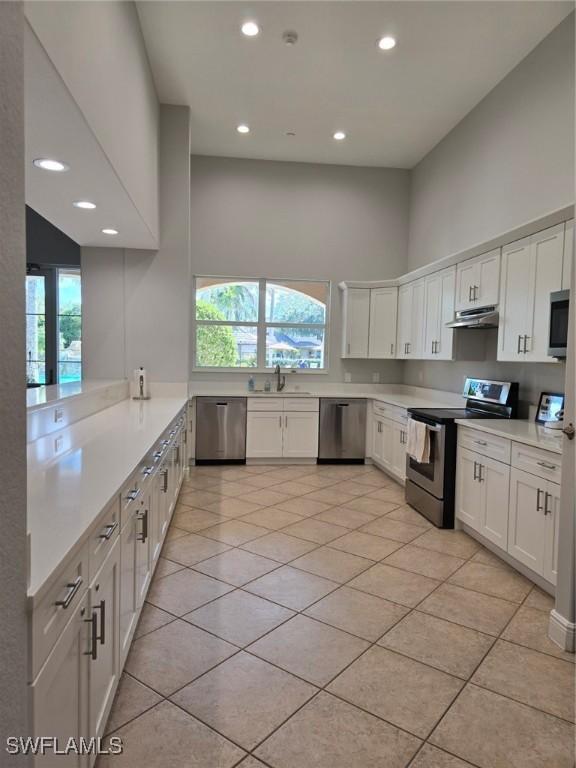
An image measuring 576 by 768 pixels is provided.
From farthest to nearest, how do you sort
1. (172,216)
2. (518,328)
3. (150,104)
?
(172,216) < (150,104) < (518,328)

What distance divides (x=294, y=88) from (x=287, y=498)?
389cm

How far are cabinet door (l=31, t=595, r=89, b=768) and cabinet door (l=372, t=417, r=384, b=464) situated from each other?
15.2 feet

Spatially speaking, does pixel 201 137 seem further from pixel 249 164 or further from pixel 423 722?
pixel 423 722

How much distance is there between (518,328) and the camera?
357 cm

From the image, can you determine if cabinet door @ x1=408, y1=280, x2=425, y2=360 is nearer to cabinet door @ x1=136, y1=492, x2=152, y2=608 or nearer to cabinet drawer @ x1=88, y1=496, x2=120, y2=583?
cabinet door @ x1=136, y1=492, x2=152, y2=608

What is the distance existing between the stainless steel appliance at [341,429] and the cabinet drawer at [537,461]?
3.03 m

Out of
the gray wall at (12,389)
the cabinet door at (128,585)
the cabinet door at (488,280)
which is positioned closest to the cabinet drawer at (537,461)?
the cabinet door at (488,280)

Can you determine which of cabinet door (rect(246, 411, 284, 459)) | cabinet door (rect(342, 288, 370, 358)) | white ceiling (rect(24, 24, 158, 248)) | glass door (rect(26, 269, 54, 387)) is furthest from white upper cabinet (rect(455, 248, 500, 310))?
glass door (rect(26, 269, 54, 387))

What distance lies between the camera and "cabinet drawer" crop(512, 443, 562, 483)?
265cm

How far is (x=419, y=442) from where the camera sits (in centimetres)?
409

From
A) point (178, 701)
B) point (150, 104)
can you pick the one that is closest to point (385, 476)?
point (178, 701)

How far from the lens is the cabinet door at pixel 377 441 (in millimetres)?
5688

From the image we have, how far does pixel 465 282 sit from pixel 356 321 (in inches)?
80.6

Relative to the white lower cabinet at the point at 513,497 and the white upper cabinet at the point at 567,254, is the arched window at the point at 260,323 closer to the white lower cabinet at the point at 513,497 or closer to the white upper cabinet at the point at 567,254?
the white lower cabinet at the point at 513,497
